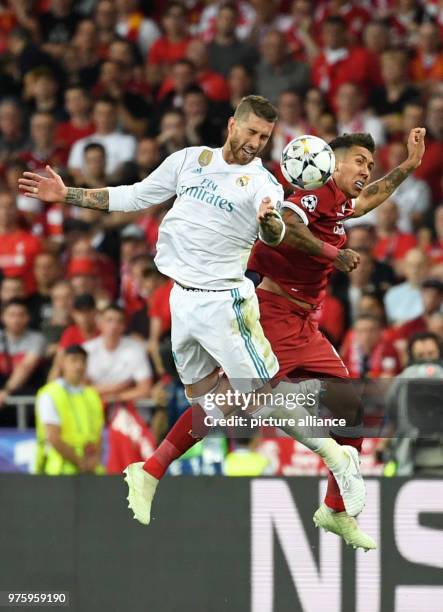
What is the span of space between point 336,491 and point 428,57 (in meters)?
6.92

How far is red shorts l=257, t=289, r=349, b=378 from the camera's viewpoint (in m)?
8.90

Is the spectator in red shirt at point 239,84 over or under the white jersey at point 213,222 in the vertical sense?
over

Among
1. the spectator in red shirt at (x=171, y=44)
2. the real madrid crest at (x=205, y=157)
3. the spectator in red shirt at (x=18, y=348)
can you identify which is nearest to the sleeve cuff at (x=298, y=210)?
the real madrid crest at (x=205, y=157)

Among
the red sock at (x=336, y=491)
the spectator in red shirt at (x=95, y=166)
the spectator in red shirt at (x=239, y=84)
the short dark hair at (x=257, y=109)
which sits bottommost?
the red sock at (x=336, y=491)

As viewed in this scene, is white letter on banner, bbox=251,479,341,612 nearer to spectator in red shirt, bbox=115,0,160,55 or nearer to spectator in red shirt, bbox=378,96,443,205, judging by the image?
spectator in red shirt, bbox=378,96,443,205

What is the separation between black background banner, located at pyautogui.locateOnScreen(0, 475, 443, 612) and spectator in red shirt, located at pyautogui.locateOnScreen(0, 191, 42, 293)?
388 centimetres

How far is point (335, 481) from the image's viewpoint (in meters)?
8.97

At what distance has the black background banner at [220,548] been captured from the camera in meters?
9.76

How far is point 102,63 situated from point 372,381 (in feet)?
22.7

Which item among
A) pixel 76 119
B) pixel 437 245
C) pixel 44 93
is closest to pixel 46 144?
pixel 76 119

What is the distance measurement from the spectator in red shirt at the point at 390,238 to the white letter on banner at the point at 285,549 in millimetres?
3670

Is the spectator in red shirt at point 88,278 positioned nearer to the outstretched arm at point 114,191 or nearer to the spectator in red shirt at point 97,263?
the spectator in red shirt at point 97,263

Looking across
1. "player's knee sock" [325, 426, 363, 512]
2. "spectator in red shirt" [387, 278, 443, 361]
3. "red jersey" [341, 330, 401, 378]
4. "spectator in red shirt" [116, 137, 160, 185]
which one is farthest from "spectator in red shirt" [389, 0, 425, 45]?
"player's knee sock" [325, 426, 363, 512]

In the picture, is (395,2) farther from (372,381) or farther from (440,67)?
(372,381)
